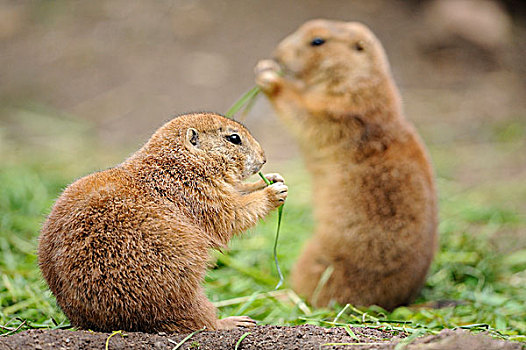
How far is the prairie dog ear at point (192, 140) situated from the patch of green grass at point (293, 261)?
71 cm

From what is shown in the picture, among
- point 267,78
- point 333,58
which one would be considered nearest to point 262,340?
point 267,78

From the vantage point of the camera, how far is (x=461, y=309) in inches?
212

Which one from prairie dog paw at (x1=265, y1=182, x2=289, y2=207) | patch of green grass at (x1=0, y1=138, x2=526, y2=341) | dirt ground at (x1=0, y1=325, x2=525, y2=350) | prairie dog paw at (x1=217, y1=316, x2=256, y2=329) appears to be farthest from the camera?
patch of green grass at (x1=0, y1=138, x2=526, y2=341)

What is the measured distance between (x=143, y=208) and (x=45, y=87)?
879 centimetres

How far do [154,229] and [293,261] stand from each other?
11.1 feet

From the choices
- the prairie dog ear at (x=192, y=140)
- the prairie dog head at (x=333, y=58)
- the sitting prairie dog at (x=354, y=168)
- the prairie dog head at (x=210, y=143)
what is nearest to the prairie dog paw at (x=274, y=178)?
the prairie dog head at (x=210, y=143)

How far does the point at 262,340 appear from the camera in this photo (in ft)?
11.4

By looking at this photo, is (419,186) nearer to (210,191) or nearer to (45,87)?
(210,191)

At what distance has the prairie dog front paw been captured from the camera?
610 cm

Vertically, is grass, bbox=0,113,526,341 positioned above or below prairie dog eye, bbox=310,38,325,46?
below

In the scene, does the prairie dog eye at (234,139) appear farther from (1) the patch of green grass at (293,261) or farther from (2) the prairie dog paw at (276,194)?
(1) the patch of green grass at (293,261)

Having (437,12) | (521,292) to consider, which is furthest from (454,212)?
(437,12)

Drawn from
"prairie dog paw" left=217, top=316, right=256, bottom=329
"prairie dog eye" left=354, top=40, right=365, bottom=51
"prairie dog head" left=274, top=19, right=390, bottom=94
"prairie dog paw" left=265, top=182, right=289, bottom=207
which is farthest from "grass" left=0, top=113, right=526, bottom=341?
"prairie dog eye" left=354, top=40, right=365, bottom=51

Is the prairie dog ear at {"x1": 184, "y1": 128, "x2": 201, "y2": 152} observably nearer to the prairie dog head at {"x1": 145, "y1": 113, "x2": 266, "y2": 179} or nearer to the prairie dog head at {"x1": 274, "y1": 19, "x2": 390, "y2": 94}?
the prairie dog head at {"x1": 145, "y1": 113, "x2": 266, "y2": 179}
